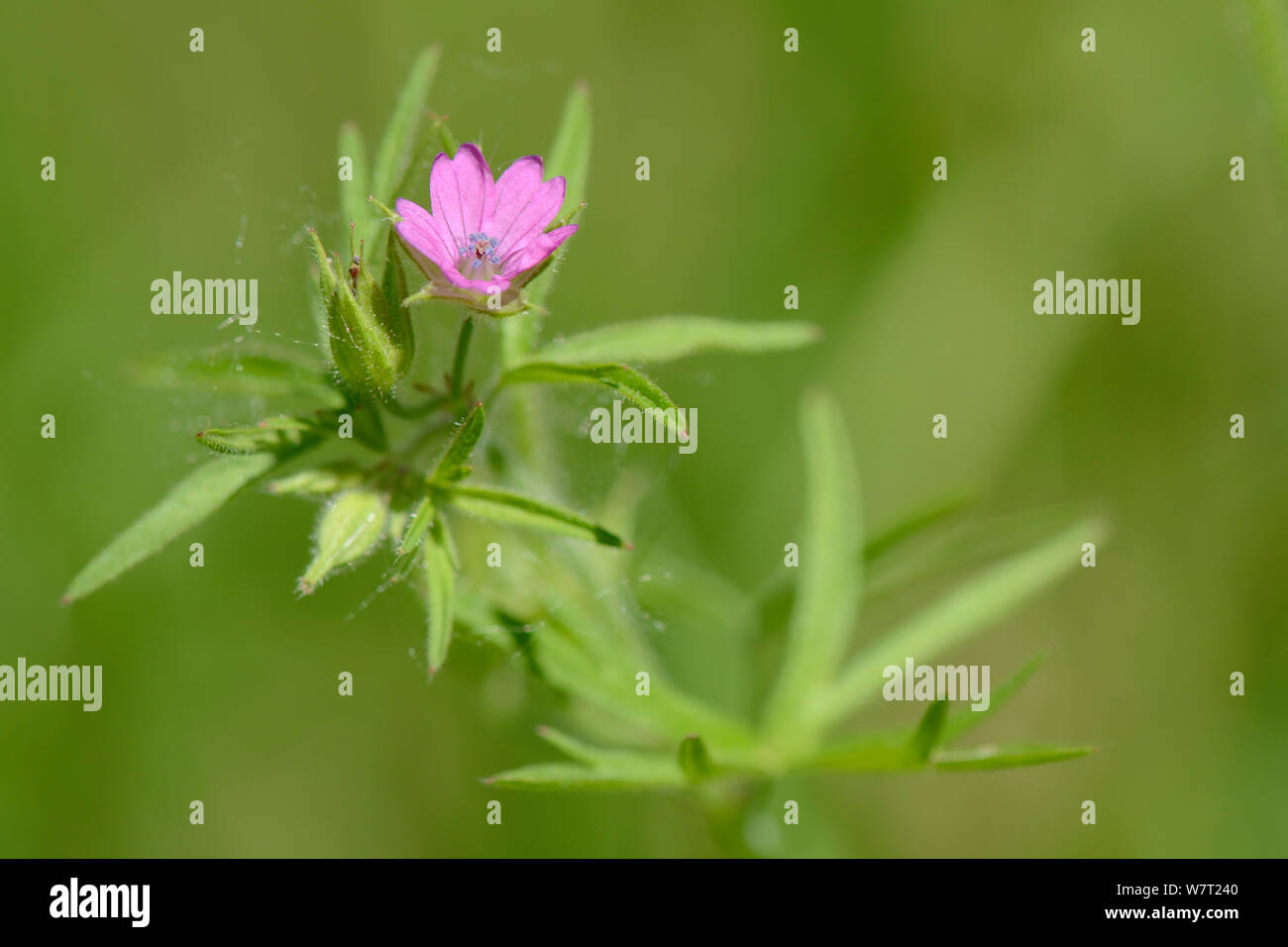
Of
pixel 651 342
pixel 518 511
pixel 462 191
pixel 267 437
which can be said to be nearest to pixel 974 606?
pixel 651 342

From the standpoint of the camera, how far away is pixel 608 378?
3.33 m

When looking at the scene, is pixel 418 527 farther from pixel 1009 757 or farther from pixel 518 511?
pixel 1009 757

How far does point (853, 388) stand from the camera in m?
7.02

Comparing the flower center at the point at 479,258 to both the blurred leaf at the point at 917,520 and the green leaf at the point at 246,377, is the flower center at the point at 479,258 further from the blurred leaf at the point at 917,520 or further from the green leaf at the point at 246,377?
the blurred leaf at the point at 917,520

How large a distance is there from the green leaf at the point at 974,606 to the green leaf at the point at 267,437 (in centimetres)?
246

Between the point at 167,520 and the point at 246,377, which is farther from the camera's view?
the point at 246,377

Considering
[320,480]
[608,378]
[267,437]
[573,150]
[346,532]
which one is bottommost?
[346,532]

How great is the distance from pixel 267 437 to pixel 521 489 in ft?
3.46

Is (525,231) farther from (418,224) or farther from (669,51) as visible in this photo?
(669,51)

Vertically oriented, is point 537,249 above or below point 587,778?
above

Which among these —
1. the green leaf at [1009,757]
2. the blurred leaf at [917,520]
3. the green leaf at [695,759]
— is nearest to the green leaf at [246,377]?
the green leaf at [695,759]

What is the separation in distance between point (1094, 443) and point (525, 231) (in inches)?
194

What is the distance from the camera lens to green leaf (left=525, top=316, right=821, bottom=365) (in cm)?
371
